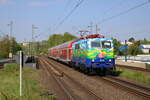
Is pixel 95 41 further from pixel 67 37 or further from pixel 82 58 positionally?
pixel 67 37

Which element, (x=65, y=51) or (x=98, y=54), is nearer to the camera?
(x=98, y=54)

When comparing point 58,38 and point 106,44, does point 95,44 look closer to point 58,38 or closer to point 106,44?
point 106,44

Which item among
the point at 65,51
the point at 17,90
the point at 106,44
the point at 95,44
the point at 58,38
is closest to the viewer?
the point at 17,90

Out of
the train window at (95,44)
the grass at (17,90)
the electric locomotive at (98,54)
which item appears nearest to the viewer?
the grass at (17,90)

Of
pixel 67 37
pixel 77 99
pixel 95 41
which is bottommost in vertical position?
pixel 77 99

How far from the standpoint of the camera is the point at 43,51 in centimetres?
13925

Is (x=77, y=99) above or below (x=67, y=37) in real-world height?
below

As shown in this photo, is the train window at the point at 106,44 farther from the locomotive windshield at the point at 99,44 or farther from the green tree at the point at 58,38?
the green tree at the point at 58,38

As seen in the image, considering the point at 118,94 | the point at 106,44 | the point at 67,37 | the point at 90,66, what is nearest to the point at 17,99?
the point at 118,94

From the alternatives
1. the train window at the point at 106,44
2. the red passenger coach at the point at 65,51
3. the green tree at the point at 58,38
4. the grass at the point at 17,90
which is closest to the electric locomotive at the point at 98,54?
the train window at the point at 106,44

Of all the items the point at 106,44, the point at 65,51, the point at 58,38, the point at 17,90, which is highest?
the point at 58,38

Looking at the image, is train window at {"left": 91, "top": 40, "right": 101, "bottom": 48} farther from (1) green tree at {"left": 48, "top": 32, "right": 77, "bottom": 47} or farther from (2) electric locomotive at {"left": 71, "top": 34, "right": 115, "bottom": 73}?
(1) green tree at {"left": 48, "top": 32, "right": 77, "bottom": 47}

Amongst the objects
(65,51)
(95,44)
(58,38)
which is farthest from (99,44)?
(58,38)

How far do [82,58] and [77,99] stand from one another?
10.3 meters
